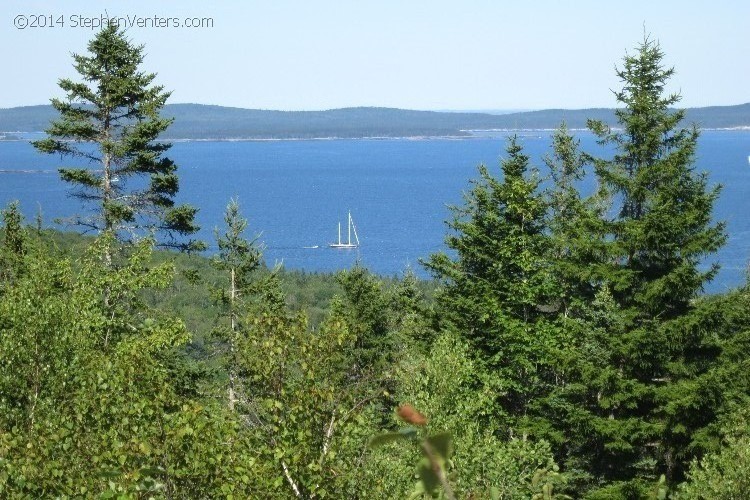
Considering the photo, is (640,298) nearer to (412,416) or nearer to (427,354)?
(427,354)

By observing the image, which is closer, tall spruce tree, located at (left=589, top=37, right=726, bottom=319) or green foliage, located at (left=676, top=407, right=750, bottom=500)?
green foliage, located at (left=676, top=407, right=750, bottom=500)

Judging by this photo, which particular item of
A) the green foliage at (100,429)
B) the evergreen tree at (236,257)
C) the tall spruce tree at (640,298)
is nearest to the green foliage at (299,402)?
the green foliage at (100,429)

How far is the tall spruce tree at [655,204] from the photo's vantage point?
19.4 m

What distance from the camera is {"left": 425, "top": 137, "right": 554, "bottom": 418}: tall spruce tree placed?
22.1 m

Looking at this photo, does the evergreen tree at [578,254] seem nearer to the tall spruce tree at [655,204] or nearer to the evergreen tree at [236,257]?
the tall spruce tree at [655,204]

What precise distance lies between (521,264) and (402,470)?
35.1ft

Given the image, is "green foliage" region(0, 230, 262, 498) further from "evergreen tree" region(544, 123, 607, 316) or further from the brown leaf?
"evergreen tree" region(544, 123, 607, 316)

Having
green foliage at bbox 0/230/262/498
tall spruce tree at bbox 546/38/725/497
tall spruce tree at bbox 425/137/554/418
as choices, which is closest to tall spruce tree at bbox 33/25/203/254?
tall spruce tree at bbox 425/137/554/418

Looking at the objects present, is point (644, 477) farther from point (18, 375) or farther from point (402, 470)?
point (18, 375)

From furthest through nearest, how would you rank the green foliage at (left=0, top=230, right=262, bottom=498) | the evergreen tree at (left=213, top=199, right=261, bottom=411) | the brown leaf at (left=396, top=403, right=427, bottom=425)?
the evergreen tree at (left=213, top=199, right=261, bottom=411), the green foliage at (left=0, top=230, right=262, bottom=498), the brown leaf at (left=396, top=403, right=427, bottom=425)

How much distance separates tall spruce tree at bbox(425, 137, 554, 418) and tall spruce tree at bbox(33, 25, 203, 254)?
782 centimetres

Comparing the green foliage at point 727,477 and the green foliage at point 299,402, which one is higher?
the green foliage at point 299,402

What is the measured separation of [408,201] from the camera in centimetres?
18775

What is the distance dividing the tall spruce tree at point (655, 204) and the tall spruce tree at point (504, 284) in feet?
7.43
